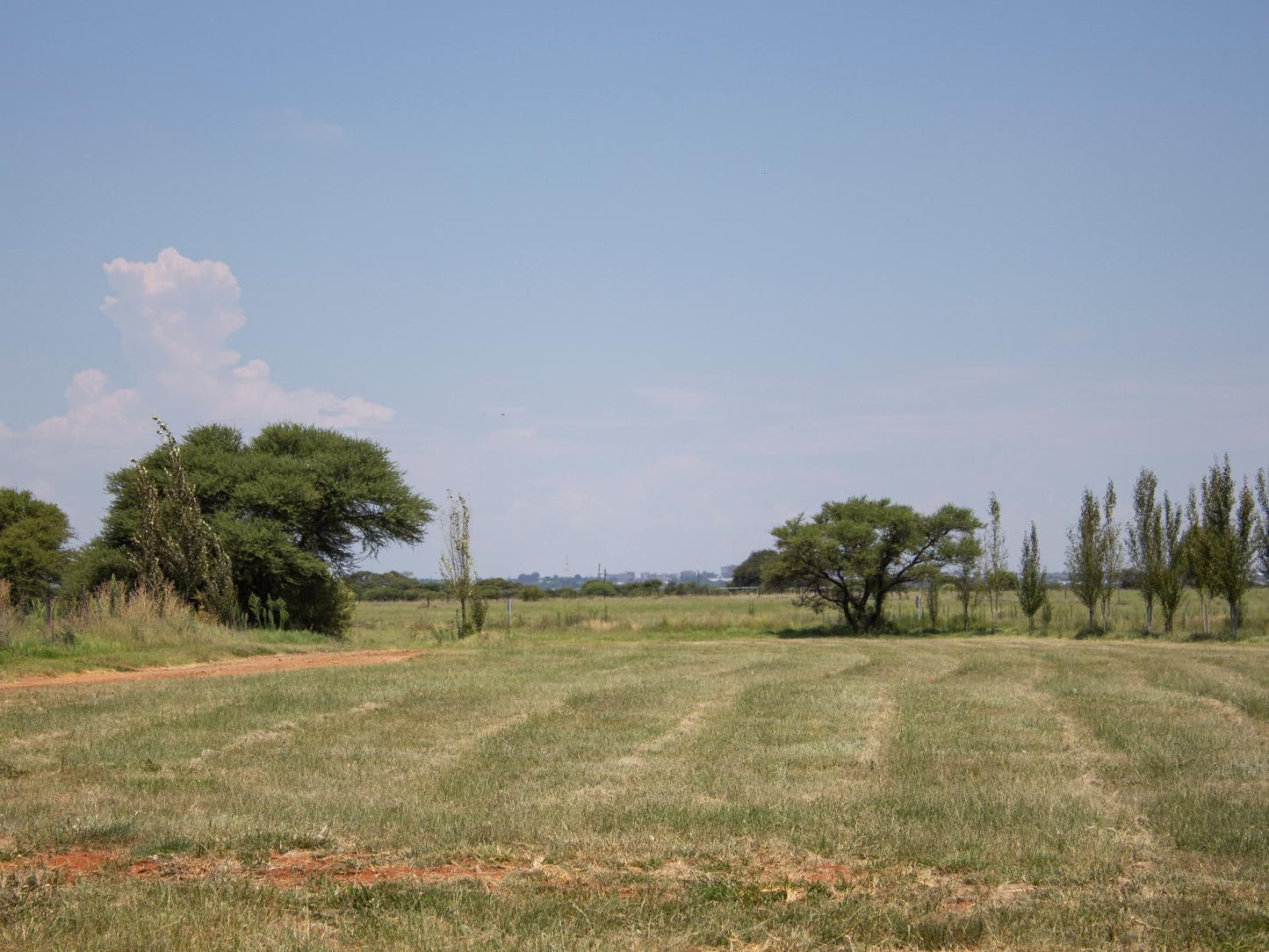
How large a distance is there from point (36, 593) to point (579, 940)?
4827cm

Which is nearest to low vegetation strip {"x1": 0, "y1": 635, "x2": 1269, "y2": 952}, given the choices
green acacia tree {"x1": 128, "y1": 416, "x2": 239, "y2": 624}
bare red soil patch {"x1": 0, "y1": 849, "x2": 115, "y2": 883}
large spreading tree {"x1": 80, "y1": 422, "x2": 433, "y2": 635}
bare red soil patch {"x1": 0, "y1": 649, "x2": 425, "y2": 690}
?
bare red soil patch {"x1": 0, "y1": 849, "x2": 115, "y2": 883}

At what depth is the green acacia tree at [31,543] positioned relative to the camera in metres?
46.4

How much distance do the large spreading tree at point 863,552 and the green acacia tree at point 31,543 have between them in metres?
31.7

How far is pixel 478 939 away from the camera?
5.72 metres

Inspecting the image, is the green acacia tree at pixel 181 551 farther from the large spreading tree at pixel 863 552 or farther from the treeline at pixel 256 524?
the large spreading tree at pixel 863 552

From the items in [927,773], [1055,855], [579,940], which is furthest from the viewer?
[927,773]

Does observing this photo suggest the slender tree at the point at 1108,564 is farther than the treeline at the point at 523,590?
No

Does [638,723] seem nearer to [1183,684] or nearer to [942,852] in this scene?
[942,852]

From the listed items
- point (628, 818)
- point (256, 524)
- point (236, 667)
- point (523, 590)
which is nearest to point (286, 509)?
point (256, 524)

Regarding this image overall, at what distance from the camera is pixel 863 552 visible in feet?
154

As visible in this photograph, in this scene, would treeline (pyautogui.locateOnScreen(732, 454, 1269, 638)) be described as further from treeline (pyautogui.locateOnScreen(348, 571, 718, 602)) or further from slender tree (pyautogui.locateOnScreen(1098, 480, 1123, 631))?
treeline (pyautogui.locateOnScreen(348, 571, 718, 602))

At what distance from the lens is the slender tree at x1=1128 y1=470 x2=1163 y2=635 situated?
43.4 m

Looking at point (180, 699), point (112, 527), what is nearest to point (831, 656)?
point (180, 699)

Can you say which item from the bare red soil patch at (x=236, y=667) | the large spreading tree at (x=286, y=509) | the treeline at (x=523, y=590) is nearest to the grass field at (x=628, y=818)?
the bare red soil patch at (x=236, y=667)
